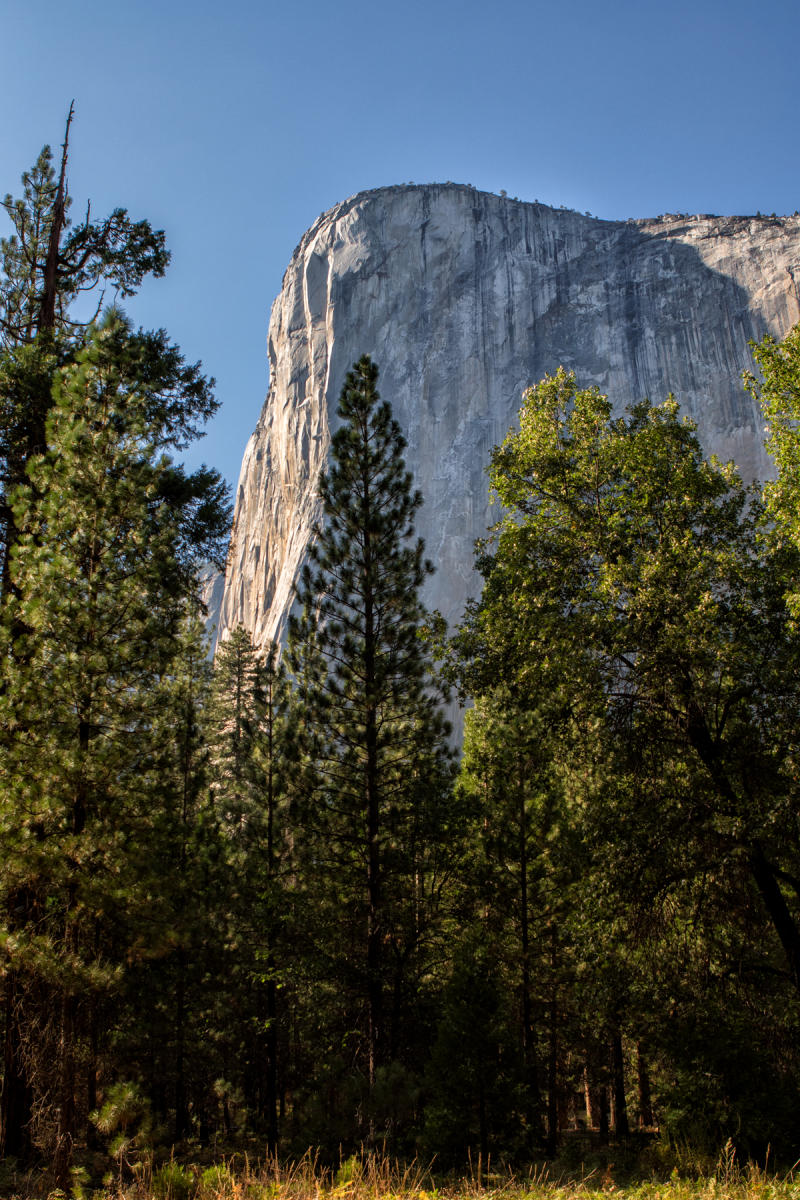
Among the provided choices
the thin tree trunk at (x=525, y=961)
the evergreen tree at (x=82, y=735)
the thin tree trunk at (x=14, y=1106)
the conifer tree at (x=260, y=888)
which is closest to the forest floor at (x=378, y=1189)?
the evergreen tree at (x=82, y=735)

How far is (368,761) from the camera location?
1330cm

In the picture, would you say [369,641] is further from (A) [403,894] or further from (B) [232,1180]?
(B) [232,1180]

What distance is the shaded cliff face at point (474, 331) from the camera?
7188cm

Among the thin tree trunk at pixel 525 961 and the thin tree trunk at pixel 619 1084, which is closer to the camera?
the thin tree trunk at pixel 525 961

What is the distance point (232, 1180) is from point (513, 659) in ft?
21.0

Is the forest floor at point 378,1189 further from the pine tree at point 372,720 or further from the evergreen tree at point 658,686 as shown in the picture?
the pine tree at point 372,720

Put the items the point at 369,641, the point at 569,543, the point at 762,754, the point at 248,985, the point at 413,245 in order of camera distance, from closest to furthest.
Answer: the point at 762,754 → the point at 569,543 → the point at 369,641 → the point at 248,985 → the point at 413,245

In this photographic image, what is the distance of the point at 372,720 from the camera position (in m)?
13.3

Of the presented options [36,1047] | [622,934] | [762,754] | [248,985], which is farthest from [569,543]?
[248,985]

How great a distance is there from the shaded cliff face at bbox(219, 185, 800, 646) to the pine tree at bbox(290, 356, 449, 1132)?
51.8m

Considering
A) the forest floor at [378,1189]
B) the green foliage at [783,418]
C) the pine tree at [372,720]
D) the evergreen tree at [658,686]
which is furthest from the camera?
the pine tree at [372,720]

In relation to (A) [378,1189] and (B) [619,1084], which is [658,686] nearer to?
(A) [378,1189]

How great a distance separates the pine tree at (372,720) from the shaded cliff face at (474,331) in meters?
51.8

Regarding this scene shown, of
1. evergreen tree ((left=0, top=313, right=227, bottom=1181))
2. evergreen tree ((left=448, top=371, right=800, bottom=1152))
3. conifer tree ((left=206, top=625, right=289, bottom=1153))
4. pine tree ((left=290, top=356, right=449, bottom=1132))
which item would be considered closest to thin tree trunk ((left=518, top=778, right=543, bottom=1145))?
pine tree ((left=290, top=356, right=449, bottom=1132))
